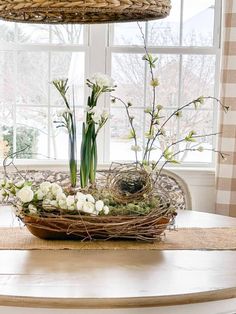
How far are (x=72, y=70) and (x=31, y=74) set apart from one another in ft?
0.77

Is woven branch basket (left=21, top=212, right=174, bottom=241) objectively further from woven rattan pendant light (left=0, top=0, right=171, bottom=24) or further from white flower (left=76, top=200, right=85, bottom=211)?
woven rattan pendant light (left=0, top=0, right=171, bottom=24)

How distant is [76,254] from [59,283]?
0.30m

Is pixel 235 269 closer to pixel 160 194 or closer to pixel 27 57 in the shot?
pixel 160 194

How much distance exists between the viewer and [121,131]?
3.86 metres

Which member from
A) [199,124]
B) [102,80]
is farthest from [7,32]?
[102,80]

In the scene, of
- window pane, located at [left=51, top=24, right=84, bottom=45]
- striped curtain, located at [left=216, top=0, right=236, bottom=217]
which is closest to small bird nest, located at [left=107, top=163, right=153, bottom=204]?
striped curtain, located at [left=216, top=0, right=236, bottom=217]

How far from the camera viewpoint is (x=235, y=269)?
1971mm

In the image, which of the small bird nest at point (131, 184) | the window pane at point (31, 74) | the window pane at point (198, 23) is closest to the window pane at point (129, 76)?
the window pane at point (198, 23)

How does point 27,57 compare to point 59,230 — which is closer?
point 59,230

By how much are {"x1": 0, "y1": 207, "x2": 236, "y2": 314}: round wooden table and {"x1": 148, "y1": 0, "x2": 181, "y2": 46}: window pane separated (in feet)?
6.22

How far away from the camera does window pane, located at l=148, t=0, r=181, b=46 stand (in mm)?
3752

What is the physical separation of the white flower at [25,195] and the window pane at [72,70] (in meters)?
1.66

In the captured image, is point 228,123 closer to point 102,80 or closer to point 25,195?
point 102,80

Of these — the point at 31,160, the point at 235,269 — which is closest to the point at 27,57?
the point at 31,160
